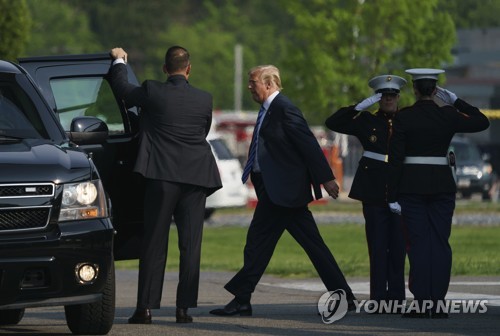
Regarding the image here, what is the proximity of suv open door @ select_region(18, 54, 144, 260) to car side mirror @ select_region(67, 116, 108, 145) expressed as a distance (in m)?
0.68

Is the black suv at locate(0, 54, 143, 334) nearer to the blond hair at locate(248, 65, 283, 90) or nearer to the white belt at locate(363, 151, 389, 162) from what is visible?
the blond hair at locate(248, 65, 283, 90)

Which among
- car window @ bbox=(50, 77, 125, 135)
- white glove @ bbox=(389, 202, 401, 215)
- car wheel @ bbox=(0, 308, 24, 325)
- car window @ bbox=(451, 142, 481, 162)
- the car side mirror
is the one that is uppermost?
car window @ bbox=(50, 77, 125, 135)

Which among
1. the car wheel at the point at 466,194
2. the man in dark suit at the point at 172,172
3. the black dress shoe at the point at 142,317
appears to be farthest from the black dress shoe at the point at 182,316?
the car wheel at the point at 466,194

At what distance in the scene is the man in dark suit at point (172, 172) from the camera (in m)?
11.1

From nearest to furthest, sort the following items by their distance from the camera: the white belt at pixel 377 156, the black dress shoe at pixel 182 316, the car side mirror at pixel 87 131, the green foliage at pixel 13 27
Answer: the car side mirror at pixel 87 131
the black dress shoe at pixel 182 316
the white belt at pixel 377 156
the green foliage at pixel 13 27

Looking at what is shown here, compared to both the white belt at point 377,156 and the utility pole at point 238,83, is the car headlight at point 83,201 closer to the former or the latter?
the white belt at point 377,156

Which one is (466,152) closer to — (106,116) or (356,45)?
(356,45)

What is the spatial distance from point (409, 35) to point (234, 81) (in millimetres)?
56378

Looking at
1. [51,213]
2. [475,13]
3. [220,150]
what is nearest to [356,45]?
[220,150]

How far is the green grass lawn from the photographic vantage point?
17.4m

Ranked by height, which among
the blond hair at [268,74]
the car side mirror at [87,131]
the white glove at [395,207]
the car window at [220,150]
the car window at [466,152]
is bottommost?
the car window at [466,152]

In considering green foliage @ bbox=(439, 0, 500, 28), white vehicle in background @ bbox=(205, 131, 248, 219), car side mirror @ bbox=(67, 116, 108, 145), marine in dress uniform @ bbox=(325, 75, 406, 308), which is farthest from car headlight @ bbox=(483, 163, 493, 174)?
green foliage @ bbox=(439, 0, 500, 28)

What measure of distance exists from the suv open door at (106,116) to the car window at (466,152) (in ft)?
111

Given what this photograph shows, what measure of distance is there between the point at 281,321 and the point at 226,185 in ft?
64.3
